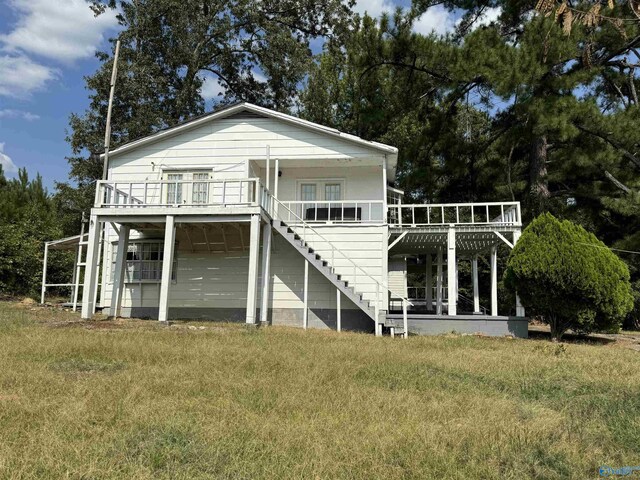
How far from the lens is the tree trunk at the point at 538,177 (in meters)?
19.8

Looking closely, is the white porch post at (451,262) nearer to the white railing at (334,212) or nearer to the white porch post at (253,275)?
the white railing at (334,212)

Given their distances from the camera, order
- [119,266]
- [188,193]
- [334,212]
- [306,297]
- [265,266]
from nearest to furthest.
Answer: [265,266] → [306,297] → [119,266] → [188,193] → [334,212]

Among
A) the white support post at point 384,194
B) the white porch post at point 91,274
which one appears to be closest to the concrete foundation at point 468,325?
the white support post at point 384,194

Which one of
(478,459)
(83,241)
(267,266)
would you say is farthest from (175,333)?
(83,241)

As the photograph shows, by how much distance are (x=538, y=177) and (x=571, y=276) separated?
26.4ft

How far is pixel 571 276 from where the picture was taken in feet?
43.2

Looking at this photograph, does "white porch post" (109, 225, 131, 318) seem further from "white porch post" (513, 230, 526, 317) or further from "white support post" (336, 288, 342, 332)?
"white porch post" (513, 230, 526, 317)

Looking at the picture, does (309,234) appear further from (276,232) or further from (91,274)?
(91,274)

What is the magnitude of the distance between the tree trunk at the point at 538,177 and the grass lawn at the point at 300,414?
12.1 metres

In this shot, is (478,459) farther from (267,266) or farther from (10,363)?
(267,266)

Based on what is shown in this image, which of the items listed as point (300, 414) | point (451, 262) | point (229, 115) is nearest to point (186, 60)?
point (229, 115)

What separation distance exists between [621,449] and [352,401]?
2.49 metres

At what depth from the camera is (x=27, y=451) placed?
376cm

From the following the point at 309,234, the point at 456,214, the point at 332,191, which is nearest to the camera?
the point at 309,234
